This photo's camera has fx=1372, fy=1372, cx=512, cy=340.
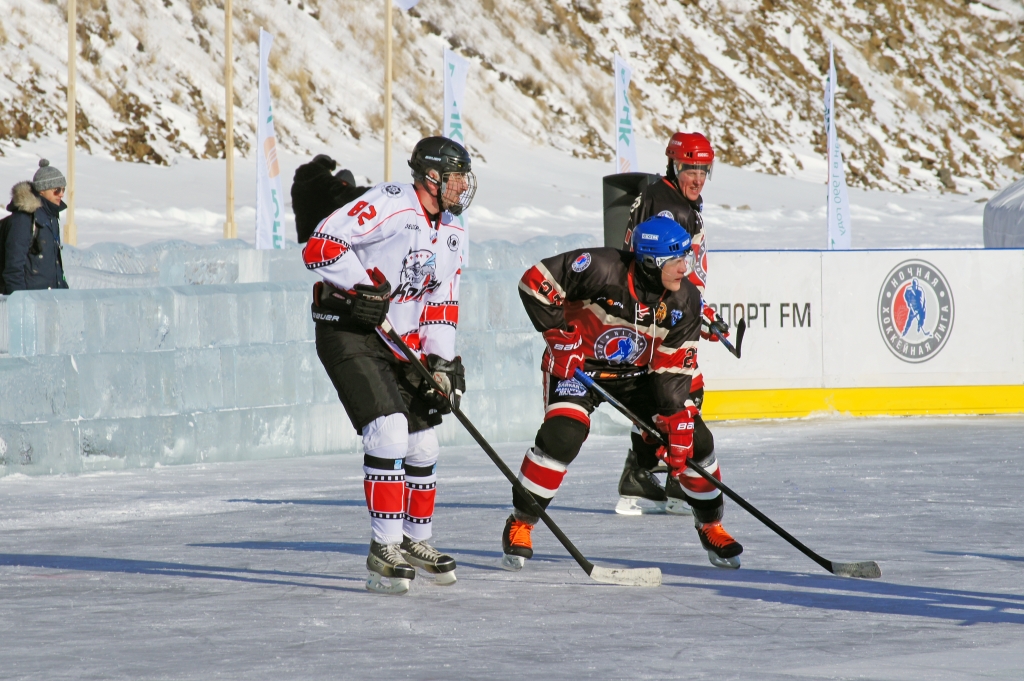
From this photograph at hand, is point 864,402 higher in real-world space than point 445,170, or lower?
lower

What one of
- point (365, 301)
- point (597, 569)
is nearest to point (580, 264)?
point (365, 301)

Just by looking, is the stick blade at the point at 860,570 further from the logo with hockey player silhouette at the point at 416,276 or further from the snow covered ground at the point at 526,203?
the snow covered ground at the point at 526,203

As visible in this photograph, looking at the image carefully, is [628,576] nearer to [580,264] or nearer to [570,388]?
[570,388]

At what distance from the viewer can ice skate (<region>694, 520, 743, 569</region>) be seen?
5.28 metres

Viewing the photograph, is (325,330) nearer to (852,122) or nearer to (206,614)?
(206,614)

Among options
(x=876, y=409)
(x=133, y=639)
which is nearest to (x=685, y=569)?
(x=133, y=639)

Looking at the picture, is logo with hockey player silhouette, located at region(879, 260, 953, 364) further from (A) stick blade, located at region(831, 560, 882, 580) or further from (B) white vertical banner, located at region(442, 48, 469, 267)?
(A) stick blade, located at region(831, 560, 882, 580)

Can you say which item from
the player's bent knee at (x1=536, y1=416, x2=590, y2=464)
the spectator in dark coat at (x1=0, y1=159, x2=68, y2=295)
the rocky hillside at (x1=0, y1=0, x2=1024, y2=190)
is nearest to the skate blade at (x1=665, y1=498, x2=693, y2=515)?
the player's bent knee at (x1=536, y1=416, x2=590, y2=464)

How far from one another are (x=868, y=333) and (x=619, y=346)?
19.5 feet

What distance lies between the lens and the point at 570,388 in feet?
18.0

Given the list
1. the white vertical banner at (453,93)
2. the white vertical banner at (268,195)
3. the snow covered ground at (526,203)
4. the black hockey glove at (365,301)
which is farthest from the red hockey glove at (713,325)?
the snow covered ground at (526,203)

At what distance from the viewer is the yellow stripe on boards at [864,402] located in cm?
1077

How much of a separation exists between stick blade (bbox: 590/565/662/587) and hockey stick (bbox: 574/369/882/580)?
533 mm

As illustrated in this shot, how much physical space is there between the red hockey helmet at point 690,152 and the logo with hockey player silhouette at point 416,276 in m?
1.94
